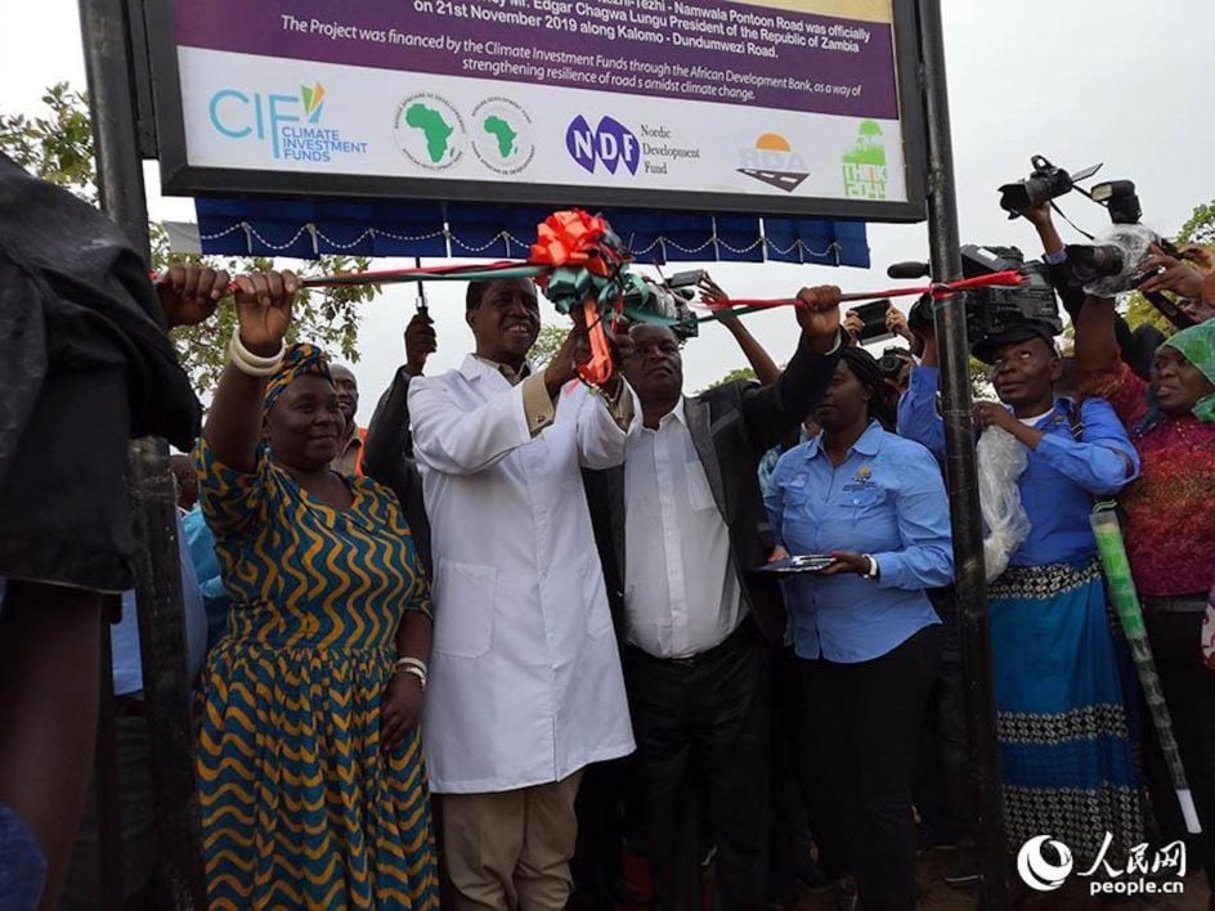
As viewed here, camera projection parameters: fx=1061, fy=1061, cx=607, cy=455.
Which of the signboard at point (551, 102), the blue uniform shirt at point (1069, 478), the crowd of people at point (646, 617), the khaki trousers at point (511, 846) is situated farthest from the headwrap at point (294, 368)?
the blue uniform shirt at point (1069, 478)

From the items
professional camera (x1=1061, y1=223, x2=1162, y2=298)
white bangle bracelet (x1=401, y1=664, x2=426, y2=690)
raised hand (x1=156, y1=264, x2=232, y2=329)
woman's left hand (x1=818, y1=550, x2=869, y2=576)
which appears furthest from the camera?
professional camera (x1=1061, y1=223, x2=1162, y2=298)

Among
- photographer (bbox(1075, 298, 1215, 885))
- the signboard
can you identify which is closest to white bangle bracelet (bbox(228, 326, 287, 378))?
the signboard

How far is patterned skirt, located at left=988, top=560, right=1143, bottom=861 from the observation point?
12.0 feet

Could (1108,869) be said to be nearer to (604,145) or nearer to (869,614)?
(869,614)

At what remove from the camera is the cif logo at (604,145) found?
2738 mm

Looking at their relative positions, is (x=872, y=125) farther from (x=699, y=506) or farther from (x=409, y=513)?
(x=409, y=513)

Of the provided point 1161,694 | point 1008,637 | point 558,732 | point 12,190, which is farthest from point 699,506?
point 12,190

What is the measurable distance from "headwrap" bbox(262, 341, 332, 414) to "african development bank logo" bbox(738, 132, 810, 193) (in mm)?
1278

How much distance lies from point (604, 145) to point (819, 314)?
2.48ft

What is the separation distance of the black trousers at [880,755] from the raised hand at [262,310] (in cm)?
201

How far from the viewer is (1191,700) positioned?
3.40 metres

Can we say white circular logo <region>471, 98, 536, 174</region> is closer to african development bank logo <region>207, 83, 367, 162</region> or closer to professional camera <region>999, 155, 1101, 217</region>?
african development bank logo <region>207, 83, 367, 162</region>

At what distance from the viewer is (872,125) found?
3174 mm

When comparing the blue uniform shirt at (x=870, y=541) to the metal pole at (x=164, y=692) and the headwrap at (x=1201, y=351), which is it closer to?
the headwrap at (x=1201, y=351)
